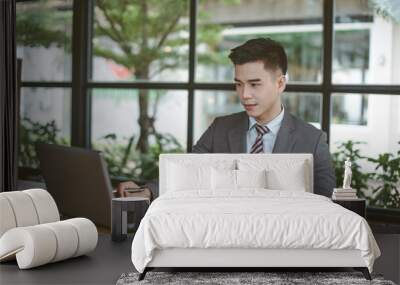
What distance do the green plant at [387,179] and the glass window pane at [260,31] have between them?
107cm

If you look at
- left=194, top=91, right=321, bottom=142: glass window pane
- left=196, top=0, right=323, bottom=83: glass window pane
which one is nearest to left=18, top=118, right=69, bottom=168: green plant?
left=194, top=91, right=321, bottom=142: glass window pane

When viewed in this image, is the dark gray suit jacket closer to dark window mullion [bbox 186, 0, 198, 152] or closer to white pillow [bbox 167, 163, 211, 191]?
dark window mullion [bbox 186, 0, 198, 152]

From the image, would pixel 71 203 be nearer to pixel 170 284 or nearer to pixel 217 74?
pixel 217 74

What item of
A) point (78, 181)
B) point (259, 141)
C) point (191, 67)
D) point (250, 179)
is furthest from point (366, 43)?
point (78, 181)

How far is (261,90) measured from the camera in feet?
25.3

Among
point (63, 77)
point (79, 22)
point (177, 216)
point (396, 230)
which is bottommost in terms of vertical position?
point (396, 230)

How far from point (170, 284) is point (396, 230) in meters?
3.19

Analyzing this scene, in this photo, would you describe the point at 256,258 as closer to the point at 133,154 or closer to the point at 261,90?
the point at 261,90

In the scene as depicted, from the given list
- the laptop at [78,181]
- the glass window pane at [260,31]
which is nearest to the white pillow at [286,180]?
the laptop at [78,181]

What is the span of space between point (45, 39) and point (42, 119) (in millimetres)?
954

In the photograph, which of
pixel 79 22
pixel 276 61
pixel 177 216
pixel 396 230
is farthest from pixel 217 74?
pixel 177 216

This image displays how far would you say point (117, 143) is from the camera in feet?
30.3

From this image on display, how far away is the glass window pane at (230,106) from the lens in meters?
8.10

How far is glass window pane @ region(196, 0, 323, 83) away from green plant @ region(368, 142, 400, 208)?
1072 millimetres
